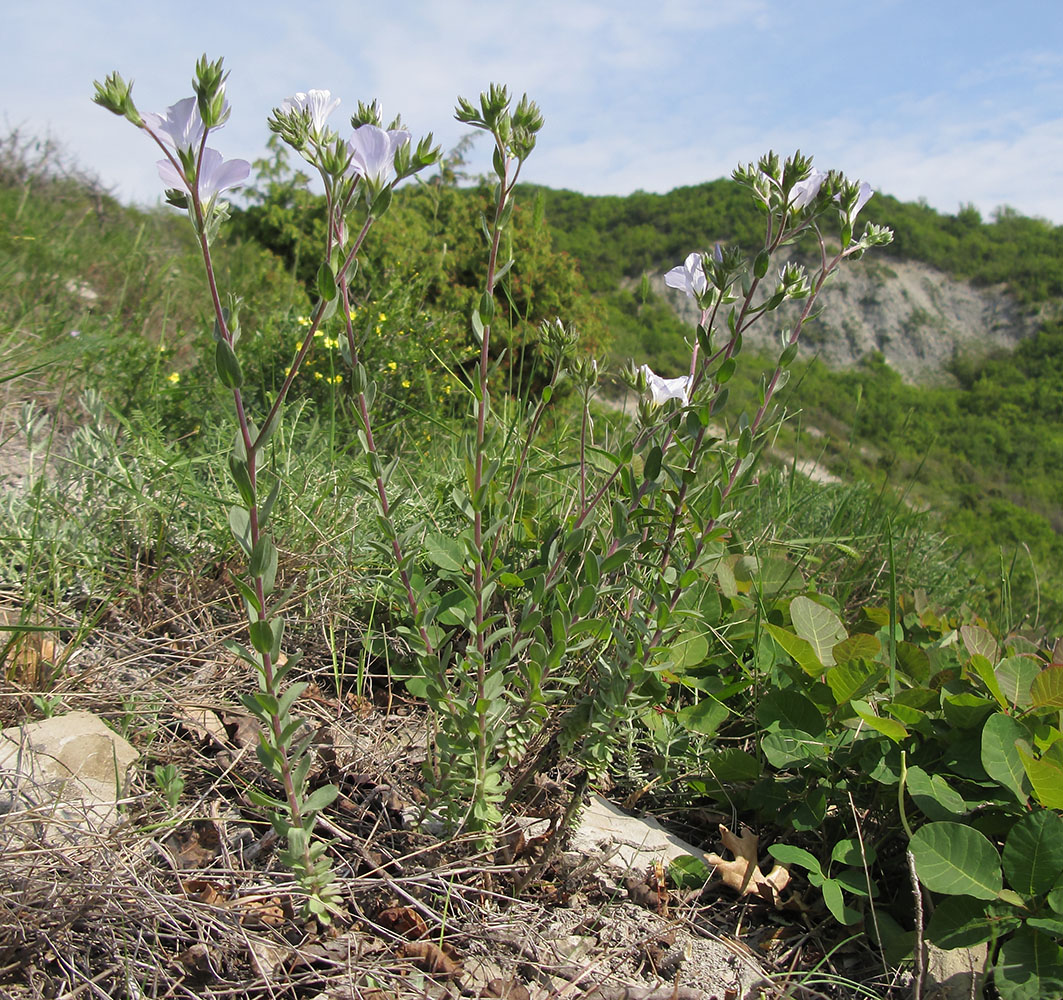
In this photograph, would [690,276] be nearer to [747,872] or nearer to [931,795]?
[931,795]

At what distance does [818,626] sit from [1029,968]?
712mm

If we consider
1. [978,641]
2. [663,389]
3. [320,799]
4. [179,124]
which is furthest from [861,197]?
[320,799]

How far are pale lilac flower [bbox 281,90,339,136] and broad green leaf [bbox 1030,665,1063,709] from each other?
1668 mm

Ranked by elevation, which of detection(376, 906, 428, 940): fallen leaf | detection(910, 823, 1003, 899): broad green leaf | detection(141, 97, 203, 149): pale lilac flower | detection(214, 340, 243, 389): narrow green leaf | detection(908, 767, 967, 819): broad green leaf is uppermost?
detection(141, 97, 203, 149): pale lilac flower

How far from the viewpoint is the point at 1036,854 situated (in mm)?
1243

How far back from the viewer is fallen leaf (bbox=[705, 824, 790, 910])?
1.51 metres

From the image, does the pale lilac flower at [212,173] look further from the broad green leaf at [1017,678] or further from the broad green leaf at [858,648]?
the broad green leaf at [1017,678]

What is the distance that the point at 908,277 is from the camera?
1037 inches

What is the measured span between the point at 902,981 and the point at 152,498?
214 centimetres

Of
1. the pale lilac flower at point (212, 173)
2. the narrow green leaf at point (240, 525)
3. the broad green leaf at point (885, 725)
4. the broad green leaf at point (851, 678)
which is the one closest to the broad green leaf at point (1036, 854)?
the broad green leaf at point (885, 725)

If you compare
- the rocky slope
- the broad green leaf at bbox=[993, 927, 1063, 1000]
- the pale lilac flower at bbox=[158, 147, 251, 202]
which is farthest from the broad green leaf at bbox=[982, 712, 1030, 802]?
the rocky slope

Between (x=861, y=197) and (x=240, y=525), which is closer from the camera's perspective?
(x=240, y=525)

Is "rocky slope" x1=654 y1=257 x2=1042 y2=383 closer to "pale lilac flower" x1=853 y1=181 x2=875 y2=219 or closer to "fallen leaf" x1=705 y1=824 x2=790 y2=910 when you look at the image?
"pale lilac flower" x1=853 y1=181 x2=875 y2=219

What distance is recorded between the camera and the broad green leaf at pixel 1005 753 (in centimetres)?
132
